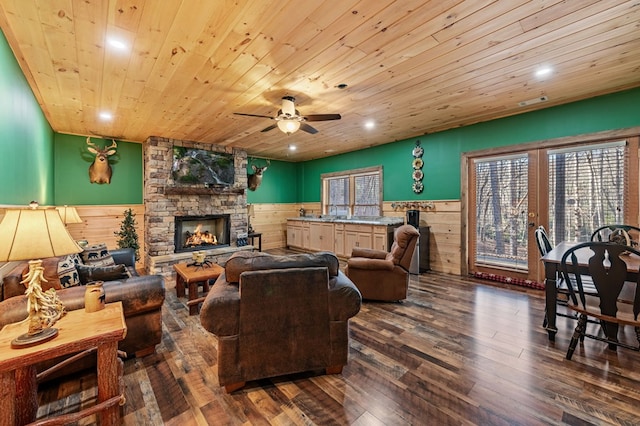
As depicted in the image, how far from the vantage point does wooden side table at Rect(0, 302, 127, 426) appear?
1.31m

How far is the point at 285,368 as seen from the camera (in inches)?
76.1

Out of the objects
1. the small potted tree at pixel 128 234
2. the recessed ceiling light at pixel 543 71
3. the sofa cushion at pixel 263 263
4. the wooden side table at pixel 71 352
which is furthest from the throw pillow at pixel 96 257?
the recessed ceiling light at pixel 543 71

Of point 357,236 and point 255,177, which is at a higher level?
point 255,177

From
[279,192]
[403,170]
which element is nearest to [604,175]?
[403,170]

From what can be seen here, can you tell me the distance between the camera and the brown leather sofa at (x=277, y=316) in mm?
1821

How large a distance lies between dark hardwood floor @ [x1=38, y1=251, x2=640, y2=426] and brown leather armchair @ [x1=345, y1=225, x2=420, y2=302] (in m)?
0.68

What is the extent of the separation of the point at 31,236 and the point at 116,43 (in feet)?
5.65

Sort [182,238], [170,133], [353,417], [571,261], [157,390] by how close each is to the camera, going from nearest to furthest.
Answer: [353,417] < [157,390] < [571,261] < [170,133] < [182,238]

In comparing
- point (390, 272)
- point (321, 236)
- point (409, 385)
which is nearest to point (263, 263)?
point (409, 385)

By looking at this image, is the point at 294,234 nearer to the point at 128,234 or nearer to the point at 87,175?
the point at 128,234

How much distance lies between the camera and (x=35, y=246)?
1315 millimetres

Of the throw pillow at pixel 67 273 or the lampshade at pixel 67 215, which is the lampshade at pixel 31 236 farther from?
the lampshade at pixel 67 215

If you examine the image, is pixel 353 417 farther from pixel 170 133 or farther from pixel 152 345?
pixel 170 133

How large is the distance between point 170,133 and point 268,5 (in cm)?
401
